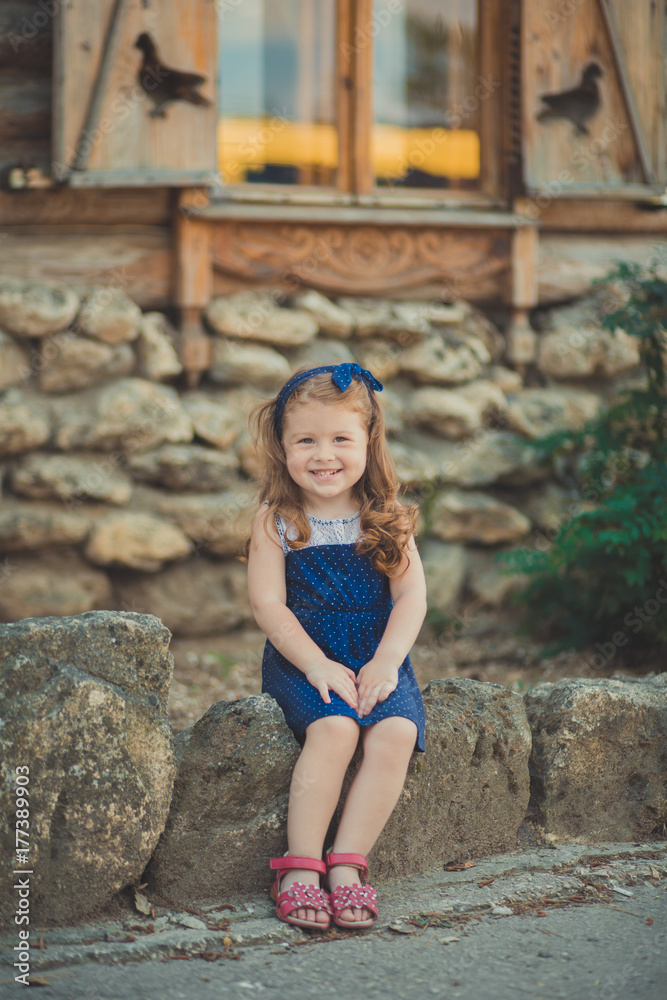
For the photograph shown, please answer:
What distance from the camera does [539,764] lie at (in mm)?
2414

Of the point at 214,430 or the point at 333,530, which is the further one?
the point at 214,430

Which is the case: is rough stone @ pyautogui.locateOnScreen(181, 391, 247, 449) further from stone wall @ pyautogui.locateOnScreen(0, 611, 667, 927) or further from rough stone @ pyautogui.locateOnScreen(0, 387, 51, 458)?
stone wall @ pyautogui.locateOnScreen(0, 611, 667, 927)

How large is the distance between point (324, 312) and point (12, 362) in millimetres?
1348

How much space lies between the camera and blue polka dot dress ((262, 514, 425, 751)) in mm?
2207

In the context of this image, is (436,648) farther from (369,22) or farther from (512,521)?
(369,22)

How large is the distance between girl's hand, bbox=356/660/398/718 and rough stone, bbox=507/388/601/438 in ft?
9.05

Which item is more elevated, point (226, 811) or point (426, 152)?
point (426, 152)

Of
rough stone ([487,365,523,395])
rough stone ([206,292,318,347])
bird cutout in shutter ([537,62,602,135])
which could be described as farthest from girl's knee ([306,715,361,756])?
bird cutout in shutter ([537,62,602,135])

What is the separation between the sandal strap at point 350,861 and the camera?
2.00m

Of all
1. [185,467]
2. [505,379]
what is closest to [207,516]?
[185,467]

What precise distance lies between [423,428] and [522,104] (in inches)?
61.5

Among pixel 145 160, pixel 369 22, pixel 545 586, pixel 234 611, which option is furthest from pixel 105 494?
A: pixel 369 22

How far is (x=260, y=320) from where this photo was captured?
4215mm

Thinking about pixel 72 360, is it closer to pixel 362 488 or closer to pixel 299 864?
pixel 362 488
